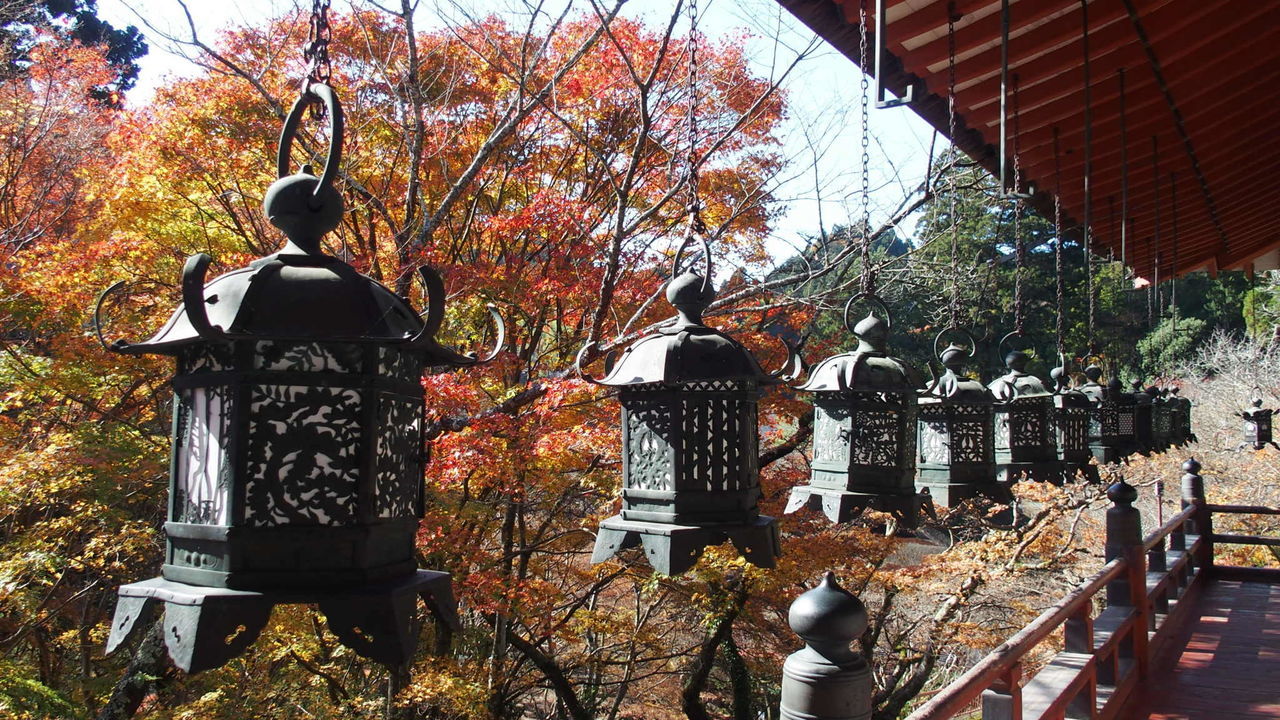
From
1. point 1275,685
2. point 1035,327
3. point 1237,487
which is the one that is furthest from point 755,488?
point 1035,327

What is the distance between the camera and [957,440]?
3.67 metres

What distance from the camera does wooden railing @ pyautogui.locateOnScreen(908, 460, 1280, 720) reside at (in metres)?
3.22

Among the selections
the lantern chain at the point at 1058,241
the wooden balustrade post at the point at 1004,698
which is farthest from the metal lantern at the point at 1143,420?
the wooden balustrade post at the point at 1004,698

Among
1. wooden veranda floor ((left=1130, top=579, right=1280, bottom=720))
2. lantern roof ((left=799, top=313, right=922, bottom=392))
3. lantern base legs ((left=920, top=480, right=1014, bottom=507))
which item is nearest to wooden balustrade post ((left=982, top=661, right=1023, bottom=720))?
lantern base legs ((left=920, top=480, right=1014, bottom=507))

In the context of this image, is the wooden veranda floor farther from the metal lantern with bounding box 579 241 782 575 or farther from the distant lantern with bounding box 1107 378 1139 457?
the metal lantern with bounding box 579 241 782 575

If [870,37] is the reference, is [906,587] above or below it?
below

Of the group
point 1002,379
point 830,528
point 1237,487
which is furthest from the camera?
point 1237,487

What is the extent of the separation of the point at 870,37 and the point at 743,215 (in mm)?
6764

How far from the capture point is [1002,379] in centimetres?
437

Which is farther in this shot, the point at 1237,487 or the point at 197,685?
the point at 1237,487

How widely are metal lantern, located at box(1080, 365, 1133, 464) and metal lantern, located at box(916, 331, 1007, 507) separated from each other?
1.56m

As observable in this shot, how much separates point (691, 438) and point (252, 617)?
1317 mm

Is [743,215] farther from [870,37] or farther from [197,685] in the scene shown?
[197,685]

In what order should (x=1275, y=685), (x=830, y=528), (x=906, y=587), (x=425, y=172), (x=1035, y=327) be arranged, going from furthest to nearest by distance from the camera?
→ 1. (x=1035, y=327)
2. (x=830, y=528)
3. (x=906, y=587)
4. (x=425, y=172)
5. (x=1275, y=685)
